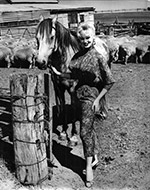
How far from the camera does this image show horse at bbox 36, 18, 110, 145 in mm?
5230

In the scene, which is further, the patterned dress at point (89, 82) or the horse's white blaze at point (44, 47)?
the horse's white blaze at point (44, 47)

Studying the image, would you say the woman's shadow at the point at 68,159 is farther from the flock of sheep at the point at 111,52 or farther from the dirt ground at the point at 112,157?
the flock of sheep at the point at 111,52

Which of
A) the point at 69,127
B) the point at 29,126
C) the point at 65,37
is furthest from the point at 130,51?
the point at 29,126

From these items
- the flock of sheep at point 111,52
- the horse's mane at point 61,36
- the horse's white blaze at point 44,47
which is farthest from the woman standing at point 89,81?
the flock of sheep at point 111,52

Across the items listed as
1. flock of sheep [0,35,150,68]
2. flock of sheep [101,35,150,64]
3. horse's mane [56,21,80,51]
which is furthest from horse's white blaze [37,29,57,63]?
flock of sheep [101,35,150,64]

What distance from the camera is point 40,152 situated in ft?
15.1

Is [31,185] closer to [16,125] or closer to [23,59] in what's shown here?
[16,125]

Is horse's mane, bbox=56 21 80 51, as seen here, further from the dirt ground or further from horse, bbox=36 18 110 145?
the dirt ground

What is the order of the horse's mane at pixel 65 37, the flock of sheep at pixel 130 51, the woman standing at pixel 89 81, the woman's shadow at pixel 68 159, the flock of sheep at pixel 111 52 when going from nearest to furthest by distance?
1. the woman standing at pixel 89 81
2. the woman's shadow at pixel 68 159
3. the horse's mane at pixel 65 37
4. the flock of sheep at pixel 111 52
5. the flock of sheep at pixel 130 51

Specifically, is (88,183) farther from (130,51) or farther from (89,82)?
(130,51)

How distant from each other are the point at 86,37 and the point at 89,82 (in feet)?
2.13

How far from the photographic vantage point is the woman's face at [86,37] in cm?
420

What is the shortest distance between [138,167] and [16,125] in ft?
6.90

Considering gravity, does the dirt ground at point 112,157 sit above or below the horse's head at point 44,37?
below
